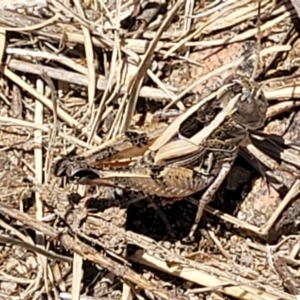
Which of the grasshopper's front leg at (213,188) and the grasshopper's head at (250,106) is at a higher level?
the grasshopper's head at (250,106)

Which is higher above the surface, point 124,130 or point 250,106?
point 250,106

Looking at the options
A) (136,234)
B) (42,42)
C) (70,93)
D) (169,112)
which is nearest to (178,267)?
(136,234)

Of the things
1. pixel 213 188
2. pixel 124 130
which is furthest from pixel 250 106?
pixel 124 130

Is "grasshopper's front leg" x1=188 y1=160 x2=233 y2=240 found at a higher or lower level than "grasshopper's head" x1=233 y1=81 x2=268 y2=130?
lower

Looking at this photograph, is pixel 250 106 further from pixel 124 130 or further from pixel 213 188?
pixel 124 130
